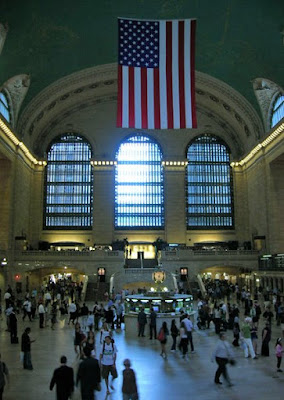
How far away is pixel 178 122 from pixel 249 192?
90.4ft

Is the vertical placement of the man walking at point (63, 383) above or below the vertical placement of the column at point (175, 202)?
below

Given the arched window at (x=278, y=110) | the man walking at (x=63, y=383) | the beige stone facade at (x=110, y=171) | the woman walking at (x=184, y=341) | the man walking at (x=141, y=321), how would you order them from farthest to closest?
the beige stone facade at (x=110, y=171)
the arched window at (x=278, y=110)
the man walking at (x=141, y=321)
the woman walking at (x=184, y=341)
the man walking at (x=63, y=383)

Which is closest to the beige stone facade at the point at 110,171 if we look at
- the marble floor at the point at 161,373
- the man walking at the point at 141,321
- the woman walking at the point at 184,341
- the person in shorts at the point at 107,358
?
the man walking at the point at 141,321

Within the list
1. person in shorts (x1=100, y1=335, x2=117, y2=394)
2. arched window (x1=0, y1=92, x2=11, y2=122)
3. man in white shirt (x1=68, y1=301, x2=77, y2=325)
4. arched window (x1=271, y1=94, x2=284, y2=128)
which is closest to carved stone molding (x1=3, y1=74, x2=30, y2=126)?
arched window (x1=0, y1=92, x2=11, y2=122)

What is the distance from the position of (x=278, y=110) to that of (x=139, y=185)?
55.1 feet

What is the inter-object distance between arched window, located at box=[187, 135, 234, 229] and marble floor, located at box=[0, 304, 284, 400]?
99.4ft

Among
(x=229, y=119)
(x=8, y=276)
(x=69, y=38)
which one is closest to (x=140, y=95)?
(x=69, y=38)

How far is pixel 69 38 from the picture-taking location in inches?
1240

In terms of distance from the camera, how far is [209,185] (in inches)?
1823

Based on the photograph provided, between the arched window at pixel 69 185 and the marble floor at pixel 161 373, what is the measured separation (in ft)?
97.4

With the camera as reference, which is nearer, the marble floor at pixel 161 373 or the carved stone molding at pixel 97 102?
the marble floor at pixel 161 373

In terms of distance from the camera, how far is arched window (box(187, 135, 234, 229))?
4562 cm

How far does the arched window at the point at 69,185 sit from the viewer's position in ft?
148

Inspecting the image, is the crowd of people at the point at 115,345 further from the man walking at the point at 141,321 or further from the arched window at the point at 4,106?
the arched window at the point at 4,106
